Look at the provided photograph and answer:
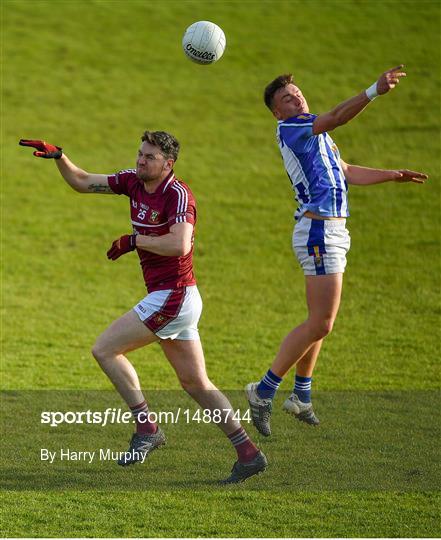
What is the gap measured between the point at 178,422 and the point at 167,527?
2.66 m

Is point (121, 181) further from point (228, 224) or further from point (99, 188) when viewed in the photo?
point (228, 224)

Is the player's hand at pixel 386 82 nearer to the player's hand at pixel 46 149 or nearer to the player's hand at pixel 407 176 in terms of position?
the player's hand at pixel 407 176

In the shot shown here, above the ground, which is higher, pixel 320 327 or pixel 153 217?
pixel 153 217

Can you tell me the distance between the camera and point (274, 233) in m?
16.9

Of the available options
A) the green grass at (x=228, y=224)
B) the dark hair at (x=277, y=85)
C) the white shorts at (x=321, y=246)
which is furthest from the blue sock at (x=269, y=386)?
the dark hair at (x=277, y=85)

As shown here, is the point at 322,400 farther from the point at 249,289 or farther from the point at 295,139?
the point at 249,289

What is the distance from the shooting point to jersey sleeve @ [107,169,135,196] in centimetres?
786

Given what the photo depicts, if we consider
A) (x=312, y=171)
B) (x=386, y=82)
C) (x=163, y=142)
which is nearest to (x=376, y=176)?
(x=312, y=171)

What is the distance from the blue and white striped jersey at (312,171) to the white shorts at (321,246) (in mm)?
92

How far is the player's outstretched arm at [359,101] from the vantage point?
743 centimetres

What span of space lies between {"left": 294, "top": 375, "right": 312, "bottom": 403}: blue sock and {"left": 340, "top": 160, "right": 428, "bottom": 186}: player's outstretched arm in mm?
1694

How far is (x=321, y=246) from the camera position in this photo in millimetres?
8109

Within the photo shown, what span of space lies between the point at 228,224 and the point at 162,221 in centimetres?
967

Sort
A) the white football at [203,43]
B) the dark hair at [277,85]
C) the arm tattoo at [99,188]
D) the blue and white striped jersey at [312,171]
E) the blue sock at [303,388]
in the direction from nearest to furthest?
the arm tattoo at [99,188] → the blue and white striped jersey at [312,171] → the dark hair at [277,85] → the blue sock at [303,388] → the white football at [203,43]
